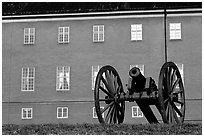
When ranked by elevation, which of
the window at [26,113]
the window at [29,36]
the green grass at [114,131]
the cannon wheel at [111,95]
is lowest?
the window at [26,113]

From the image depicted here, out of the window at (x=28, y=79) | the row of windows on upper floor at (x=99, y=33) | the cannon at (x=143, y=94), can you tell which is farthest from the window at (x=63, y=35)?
the cannon at (x=143, y=94)

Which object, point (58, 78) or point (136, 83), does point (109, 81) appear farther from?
point (58, 78)

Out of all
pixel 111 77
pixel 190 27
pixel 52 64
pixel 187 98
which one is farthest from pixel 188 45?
pixel 111 77

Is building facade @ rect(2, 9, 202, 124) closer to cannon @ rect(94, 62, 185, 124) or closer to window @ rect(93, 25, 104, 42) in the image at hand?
window @ rect(93, 25, 104, 42)

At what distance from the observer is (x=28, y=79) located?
29875 millimetres

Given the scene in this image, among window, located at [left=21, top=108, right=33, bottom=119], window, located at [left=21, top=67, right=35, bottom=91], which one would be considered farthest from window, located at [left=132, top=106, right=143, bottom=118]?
window, located at [left=21, top=67, right=35, bottom=91]

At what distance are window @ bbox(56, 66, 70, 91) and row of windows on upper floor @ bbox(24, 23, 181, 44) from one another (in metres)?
1.71

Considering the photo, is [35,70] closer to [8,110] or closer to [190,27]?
[8,110]

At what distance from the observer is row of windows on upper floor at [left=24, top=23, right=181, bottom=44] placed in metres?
29.3

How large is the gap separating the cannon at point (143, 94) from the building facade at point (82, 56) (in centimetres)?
1559

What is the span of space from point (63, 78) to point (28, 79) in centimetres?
212

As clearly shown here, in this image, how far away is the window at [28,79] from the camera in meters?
29.9

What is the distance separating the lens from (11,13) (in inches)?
1199

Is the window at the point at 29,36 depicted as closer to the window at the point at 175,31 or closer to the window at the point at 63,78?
the window at the point at 63,78
